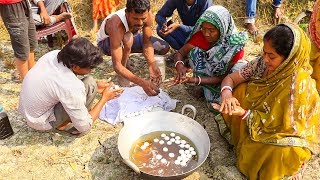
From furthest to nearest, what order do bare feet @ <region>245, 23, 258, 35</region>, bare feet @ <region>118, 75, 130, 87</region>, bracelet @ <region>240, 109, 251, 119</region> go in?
bare feet @ <region>245, 23, 258, 35</region> → bare feet @ <region>118, 75, 130, 87</region> → bracelet @ <region>240, 109, 251, 119</region>

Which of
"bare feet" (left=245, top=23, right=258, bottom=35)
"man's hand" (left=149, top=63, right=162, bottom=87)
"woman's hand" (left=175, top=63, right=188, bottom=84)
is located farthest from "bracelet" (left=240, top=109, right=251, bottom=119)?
"bare feet" (left=245, top=23, right=258, bottom=35)

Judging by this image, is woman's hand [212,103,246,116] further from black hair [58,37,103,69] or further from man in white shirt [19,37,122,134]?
black hair [58,37,103,69]

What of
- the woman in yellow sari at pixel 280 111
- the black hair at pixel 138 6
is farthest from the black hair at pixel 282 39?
the black hair at pixel 138 6

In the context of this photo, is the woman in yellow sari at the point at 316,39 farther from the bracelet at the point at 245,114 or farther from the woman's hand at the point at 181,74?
the woman's hand at the point at 181,74

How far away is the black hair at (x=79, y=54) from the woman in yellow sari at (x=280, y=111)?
107cm

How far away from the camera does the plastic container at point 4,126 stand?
317 centimetres

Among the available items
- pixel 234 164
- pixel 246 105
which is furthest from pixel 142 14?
pixel 234 164

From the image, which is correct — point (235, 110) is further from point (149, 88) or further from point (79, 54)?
point (79, 54)

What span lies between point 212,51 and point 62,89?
142 cm

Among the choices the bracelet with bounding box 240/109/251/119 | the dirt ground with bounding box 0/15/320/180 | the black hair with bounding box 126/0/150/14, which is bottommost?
the dirt ground with bounding box 0/15/320/180

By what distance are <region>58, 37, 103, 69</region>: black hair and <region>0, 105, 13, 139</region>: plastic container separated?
82 cm

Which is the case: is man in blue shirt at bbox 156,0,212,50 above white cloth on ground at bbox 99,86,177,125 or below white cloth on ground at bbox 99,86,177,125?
above

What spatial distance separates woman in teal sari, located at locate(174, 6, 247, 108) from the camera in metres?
3.21

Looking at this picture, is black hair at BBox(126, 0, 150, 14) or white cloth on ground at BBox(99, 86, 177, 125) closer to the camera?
black hair at BBox(126, 0, 150, 14)
